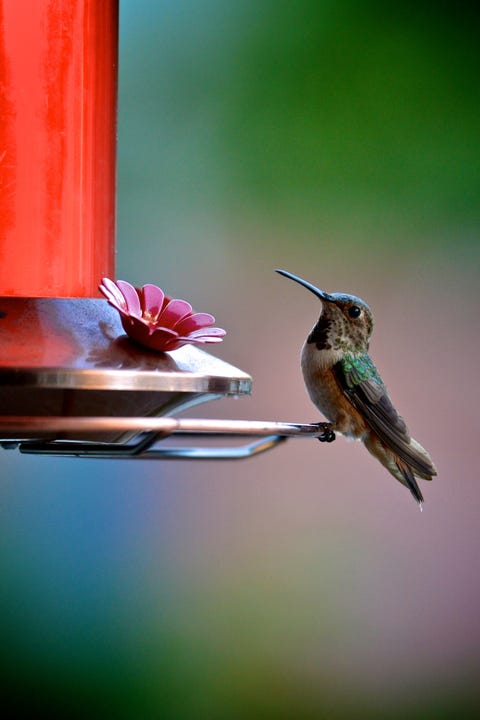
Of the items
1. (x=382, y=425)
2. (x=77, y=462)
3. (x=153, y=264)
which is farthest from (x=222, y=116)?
(x=382, y=425)

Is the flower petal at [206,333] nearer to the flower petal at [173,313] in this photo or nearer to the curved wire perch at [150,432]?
the flower petal at [173,313]

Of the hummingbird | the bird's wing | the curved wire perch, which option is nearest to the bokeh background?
the hummingbird

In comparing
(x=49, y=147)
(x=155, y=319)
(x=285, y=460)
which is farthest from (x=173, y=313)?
(x=285, y=460)

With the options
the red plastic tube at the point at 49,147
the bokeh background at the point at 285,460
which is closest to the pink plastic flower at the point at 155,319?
the red plastic tube at the point at 49,147

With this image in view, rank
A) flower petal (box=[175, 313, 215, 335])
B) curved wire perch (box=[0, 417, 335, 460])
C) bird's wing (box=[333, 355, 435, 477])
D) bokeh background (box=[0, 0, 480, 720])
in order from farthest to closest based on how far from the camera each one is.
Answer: bokeh background (box=[0, 0, 480, 720]) → bird's wing (box=[333, 355, 435, 477]) → flower petal (box=[175, 313, 215, 335]) → curved wire perch (box=[0, 417, 335, 460])

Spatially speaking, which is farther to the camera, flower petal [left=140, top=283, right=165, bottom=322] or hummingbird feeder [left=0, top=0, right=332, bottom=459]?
flower petal [left=140, top=283, right=165, bottom=322]

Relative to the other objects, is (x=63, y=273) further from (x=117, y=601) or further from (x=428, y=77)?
(x=428, y=77)

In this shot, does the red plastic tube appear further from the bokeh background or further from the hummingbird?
the bokeh background
